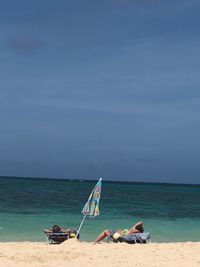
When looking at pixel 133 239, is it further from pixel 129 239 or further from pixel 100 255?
pixel 100 255

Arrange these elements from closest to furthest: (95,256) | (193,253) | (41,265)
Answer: (41,265), (95,256), (193,253)

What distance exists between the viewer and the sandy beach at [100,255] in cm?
1051

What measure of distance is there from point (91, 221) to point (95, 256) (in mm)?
11004

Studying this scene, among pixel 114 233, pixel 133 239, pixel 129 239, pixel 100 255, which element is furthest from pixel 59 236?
pixel 100 255

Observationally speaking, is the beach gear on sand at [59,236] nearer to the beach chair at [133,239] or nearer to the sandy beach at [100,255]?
the sandy beach at [100,255]

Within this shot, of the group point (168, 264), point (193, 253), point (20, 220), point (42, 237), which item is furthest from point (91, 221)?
point (168, 264)

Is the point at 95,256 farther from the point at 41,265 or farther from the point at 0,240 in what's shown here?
the point at 0,240

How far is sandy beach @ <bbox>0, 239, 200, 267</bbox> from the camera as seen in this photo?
34.5ft

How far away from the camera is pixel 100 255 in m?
11.3

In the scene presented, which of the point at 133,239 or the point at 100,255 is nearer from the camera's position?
the point at 100,255

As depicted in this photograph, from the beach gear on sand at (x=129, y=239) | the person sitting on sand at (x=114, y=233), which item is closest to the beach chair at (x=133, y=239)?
the beach gear on sand at (x=129, y=239)

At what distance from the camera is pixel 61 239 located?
1443 cm

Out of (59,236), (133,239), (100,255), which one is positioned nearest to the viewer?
(100,255)

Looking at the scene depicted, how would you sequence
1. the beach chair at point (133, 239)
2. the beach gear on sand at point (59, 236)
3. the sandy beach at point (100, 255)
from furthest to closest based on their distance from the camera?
1. the beach gear on sand at point (59, 236)
2. the beach chair at point (133, 239)
3. the sandy beach at point (100, 255)
